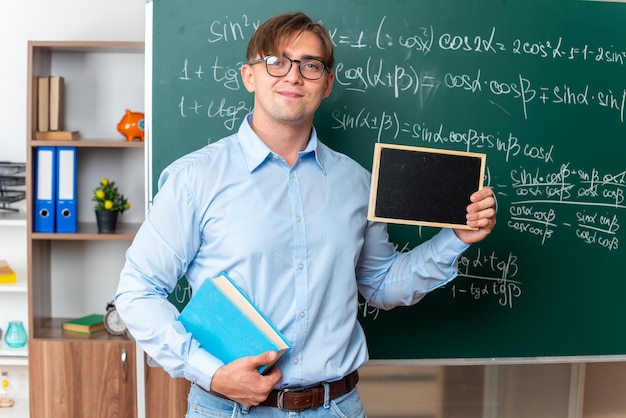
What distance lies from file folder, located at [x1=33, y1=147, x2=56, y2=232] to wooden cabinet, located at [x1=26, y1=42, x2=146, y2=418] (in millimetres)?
27

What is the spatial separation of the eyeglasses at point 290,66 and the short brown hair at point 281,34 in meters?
0.02

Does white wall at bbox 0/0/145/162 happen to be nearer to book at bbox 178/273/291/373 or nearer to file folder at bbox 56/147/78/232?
file folder at bbox 56/147/78/232

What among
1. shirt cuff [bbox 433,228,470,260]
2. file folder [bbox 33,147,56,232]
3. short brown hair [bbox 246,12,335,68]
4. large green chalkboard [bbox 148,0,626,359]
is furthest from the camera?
file folder [bbox 33,147,56,232]

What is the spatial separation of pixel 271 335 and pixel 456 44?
128cm

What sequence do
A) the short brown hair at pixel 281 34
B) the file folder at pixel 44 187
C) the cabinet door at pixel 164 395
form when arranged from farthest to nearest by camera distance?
the file folder at pixel 44 187 < the cabinet door at pixel 164 395 < the short brown hair at pixel 281 34

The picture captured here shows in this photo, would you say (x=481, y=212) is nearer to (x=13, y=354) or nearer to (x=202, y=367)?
(x=202, y=367)

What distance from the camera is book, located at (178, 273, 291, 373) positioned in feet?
4.84

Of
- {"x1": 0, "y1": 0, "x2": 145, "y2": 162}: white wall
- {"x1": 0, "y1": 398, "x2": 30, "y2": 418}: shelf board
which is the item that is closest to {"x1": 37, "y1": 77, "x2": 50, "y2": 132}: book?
{"x1": 0, "y1": 0, "x2": 145, "y2": 162}: white wall

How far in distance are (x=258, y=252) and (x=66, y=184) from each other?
1.80 metres

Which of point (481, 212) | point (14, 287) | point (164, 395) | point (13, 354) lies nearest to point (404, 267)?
point (481, 212)

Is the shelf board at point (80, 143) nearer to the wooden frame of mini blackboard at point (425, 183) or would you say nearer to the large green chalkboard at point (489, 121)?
the large green chalkboard at point (489, 121)

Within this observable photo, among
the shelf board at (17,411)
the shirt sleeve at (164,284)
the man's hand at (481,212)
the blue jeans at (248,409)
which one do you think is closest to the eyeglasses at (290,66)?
the shirt sleeve at (164,284)

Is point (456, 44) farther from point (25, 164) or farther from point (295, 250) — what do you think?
point (25, 164)

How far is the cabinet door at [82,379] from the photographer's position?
10.1ft
